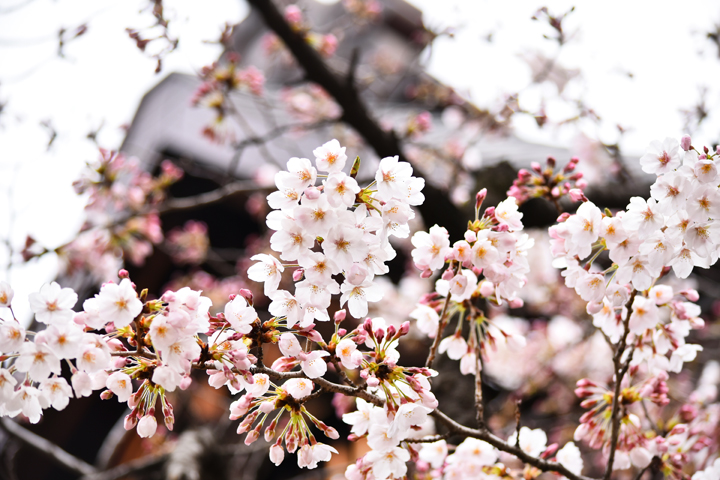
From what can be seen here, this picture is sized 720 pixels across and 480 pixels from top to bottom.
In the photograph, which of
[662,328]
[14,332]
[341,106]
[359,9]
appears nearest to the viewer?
[14,332]

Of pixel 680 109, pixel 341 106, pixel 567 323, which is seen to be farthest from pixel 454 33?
pixel 567 323

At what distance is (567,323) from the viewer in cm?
529

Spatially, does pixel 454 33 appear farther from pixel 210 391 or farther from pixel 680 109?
pixel 210 391

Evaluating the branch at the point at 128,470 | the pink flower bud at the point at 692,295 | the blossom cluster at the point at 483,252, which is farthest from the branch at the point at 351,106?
the branch at the point at 128,470

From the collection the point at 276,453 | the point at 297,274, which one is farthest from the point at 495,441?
the point at 297,274

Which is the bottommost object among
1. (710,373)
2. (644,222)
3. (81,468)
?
(710,373)

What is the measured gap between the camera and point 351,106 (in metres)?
2.95

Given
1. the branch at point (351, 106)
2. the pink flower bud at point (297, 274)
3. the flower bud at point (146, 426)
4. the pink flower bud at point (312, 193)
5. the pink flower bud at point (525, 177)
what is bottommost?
the branch at point (351, 106)

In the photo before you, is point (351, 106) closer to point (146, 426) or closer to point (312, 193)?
point (312, 193)

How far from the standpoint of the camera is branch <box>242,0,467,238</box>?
2756mm

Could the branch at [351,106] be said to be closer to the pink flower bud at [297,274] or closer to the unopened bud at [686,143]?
the unopened bud at [686,143]

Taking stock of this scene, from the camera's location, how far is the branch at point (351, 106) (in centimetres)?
276

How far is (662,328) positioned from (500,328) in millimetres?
445

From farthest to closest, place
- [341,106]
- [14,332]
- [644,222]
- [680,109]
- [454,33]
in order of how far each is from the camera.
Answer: [454,33]
[341,106]
[680,109]
[644,222]
[14,332]
